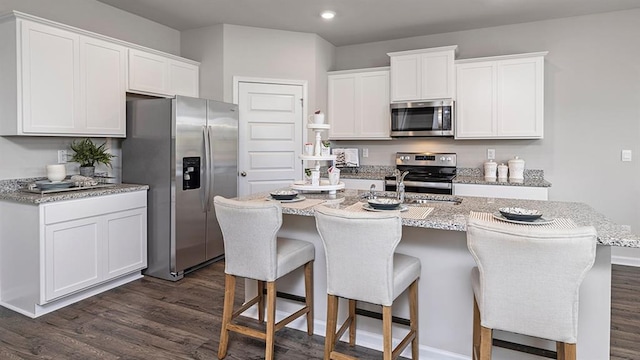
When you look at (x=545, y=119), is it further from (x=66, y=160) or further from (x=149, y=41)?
(x=66, y=160)

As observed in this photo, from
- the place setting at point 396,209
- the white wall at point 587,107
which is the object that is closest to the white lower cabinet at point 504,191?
the white wall at point 587,107

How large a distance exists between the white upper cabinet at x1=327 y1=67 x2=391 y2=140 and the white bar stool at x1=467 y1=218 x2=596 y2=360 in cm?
339

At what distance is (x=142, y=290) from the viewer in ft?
11.1

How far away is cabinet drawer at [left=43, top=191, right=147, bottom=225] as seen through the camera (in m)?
2.85

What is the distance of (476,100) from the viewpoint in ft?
14.4

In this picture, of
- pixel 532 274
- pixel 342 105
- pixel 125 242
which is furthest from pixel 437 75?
pixel 125 242

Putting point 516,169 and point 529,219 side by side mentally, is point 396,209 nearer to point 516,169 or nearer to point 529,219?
point 529,219

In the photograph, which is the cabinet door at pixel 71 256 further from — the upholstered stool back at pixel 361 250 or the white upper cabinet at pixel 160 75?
the upholstered stool back at pixel 361 250

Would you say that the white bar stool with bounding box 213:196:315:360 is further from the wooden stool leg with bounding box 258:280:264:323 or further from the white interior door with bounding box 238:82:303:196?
the white interior door with bounding box 238:82:303:196

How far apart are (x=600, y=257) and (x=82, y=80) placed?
3845 millimetres

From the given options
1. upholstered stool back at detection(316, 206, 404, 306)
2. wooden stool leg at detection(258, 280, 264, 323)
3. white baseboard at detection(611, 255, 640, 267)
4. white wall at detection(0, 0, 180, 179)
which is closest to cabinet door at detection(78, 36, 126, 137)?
white wall at detection(0, 0, 180, 179)

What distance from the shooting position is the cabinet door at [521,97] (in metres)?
4.12

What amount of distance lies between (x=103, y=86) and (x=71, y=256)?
1.52 m

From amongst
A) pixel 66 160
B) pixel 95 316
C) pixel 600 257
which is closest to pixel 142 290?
pixel 95 316
